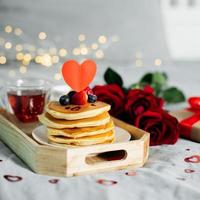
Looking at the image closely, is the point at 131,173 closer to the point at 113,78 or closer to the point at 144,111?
the point at 144,111

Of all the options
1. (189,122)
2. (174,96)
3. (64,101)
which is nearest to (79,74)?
(64,101)

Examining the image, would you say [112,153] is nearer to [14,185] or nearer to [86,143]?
[86,143]

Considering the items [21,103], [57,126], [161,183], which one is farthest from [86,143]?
[21,103]

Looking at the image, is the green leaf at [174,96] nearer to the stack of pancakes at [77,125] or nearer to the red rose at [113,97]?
the red rose at [113,97]

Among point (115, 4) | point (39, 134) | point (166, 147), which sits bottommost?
point (166, 147)

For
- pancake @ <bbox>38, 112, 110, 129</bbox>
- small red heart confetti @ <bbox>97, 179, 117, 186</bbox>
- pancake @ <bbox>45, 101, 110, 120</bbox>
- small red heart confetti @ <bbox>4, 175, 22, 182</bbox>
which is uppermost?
pancake @ <bbox>45, 101, 110, 120</bbox>

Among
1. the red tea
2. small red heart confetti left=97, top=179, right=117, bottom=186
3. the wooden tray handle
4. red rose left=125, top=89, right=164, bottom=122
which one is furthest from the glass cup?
small red heart confetti left=97, top=179, right=117, bottom=186

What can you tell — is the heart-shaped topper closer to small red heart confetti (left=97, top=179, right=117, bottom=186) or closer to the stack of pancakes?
the stack of pancakes
